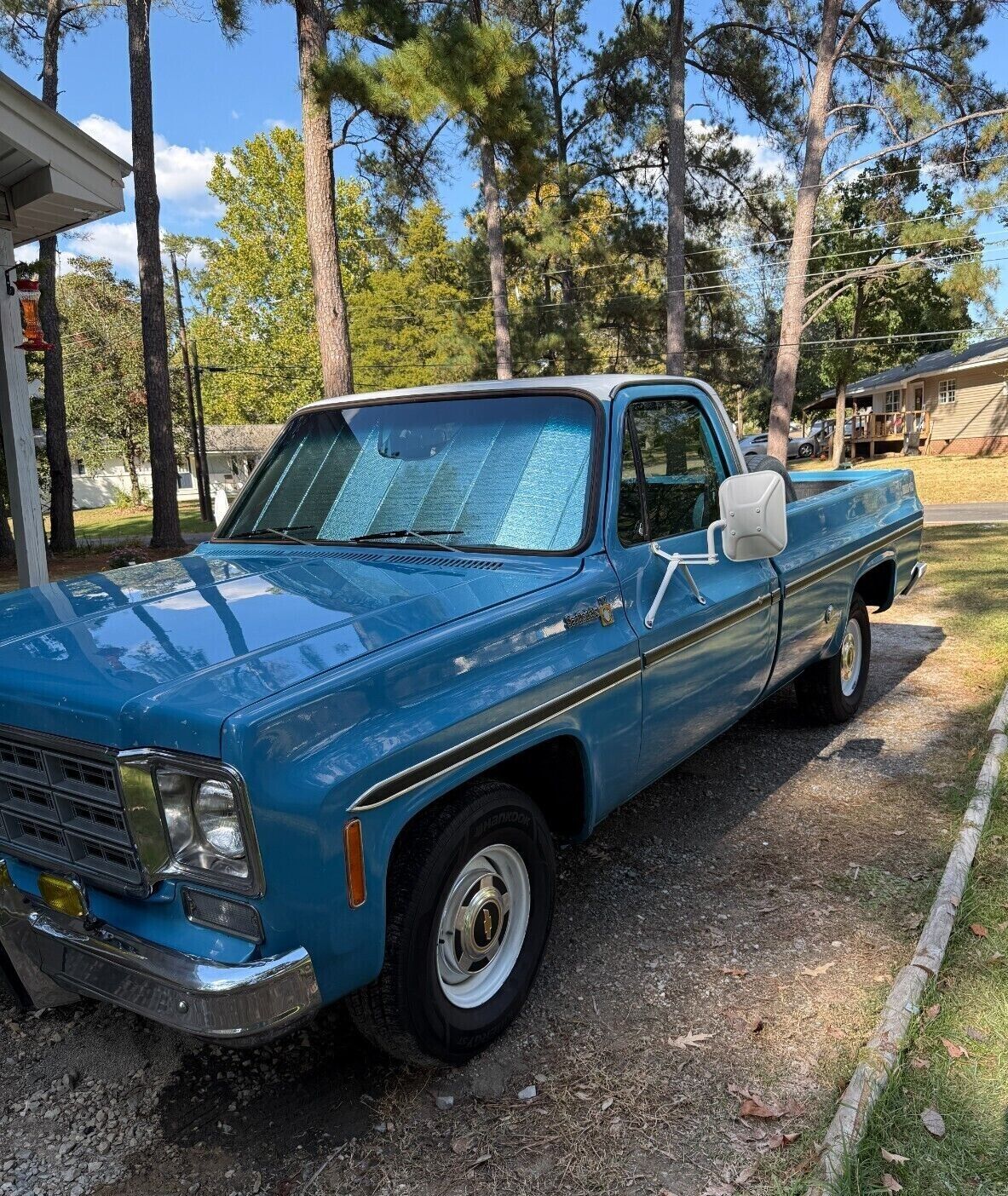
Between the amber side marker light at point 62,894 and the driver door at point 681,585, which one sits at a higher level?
the driver door at point 681,585

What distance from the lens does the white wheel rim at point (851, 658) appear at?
5574 millimetres

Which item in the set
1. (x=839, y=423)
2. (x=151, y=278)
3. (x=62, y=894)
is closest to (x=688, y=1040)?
(x=62, y=894)

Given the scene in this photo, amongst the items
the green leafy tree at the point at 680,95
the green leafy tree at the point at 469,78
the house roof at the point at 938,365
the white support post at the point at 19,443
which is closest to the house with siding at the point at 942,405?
the house roof at the point at 938,365

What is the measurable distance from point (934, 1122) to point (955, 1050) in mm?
311

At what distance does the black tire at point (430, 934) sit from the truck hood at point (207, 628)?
538 millimetres

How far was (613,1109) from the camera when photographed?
8.24 feet

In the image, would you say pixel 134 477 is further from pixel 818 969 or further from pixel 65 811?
pixel 818 969

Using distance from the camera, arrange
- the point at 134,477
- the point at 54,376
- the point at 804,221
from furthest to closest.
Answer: the point at 134,477
the point at 804,221
the point at 54,376

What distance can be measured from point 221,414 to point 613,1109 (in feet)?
174

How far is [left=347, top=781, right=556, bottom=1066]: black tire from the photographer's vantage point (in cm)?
236

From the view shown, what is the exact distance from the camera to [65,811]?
7.63 feet

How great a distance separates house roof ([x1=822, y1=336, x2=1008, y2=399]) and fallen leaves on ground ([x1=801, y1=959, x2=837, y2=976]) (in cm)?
3438

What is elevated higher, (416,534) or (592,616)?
(416,534)

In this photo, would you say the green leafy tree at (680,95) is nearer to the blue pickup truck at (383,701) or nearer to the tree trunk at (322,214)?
the tree trunk at (322,214)
